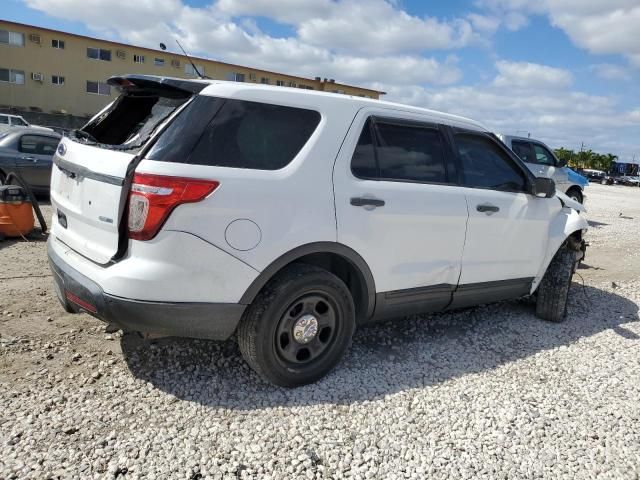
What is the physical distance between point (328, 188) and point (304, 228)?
1.03 feet

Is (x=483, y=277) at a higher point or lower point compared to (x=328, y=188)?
lower

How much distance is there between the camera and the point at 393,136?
3.63 meters

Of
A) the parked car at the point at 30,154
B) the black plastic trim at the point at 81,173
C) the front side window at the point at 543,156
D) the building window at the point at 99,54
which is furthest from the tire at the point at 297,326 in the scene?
the building window at the point at 99,54

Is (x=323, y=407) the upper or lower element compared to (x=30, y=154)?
lower

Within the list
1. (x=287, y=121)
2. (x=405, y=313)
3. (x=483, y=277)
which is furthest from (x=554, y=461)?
(x=287, y=121)

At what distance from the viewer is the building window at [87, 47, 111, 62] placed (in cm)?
3900

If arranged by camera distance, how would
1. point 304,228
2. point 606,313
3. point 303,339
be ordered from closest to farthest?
1. point 304,228
2. point 303,339
3. point 606,313

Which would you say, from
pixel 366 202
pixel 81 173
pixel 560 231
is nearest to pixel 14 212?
pixel 81 173

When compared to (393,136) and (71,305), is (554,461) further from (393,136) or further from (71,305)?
(71,305)

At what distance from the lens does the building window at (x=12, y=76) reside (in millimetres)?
37062

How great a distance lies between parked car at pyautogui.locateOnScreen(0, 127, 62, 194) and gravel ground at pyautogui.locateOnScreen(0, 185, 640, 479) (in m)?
5.89

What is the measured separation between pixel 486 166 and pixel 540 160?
9.92 metres

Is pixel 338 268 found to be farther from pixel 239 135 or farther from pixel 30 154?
pixel 30 154

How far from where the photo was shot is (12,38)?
3716cm
